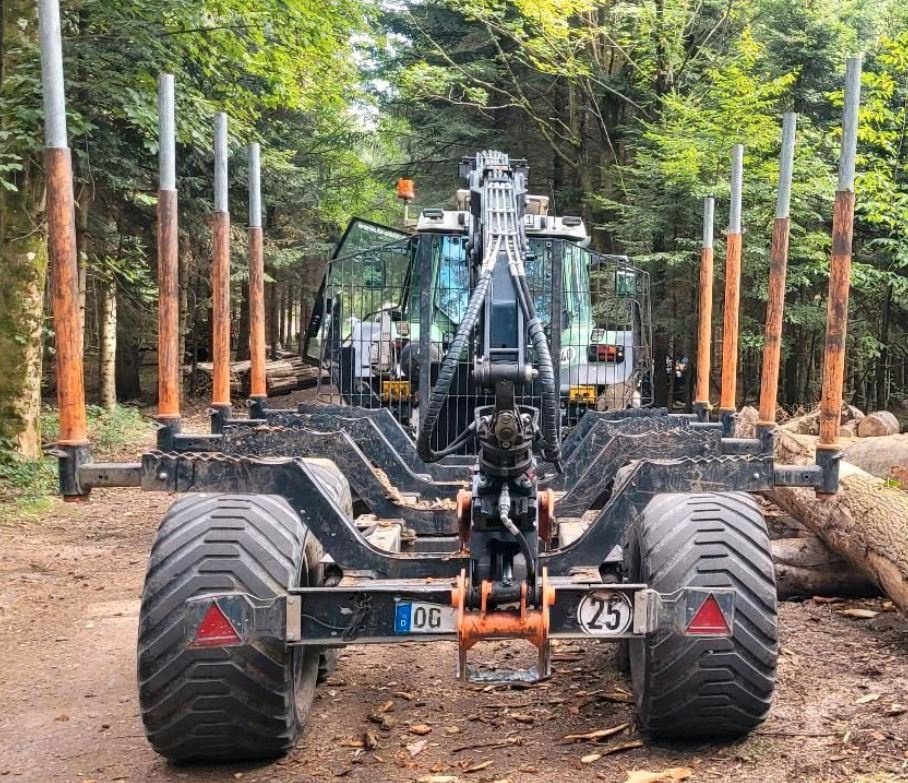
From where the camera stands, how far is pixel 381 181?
23156 mm

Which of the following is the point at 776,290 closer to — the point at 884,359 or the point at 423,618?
the point at 423,618

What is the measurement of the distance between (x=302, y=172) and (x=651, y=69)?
23.4 ft

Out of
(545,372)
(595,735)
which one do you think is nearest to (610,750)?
(595,735)

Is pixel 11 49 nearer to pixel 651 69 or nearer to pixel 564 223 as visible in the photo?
pixel 564 223

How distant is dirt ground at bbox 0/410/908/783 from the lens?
3.57 metres

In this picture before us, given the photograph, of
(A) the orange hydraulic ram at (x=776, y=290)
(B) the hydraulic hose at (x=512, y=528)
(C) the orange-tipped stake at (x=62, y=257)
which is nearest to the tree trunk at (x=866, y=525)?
(A) the orange hydraulic ram at (x=776, y=290)

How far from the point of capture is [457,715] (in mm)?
4219

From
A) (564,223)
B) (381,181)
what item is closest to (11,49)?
(564,223)

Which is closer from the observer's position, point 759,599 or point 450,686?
point 759,599

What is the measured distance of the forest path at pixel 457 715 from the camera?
3574 millimetres

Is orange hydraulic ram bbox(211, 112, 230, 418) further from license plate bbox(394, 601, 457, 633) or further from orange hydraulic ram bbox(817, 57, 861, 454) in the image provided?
orange hydraulic ram bbox(817, 57, 861, 454)

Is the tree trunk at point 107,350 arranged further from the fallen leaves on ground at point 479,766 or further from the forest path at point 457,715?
the fallen leaves on ground at point 479,766

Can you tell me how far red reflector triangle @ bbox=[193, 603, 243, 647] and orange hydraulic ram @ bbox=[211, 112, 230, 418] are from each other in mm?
2791

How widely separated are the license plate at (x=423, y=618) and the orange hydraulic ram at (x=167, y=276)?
66.0 inches
